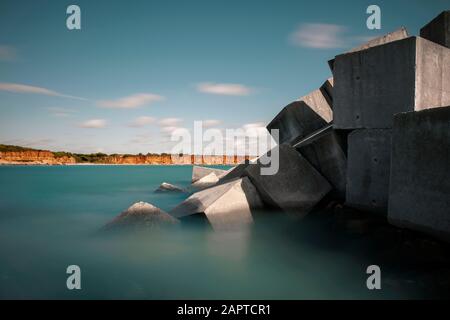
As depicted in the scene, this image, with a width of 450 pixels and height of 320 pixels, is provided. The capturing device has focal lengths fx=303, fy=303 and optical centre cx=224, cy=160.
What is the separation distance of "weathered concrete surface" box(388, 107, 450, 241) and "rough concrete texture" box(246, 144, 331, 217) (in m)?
1.87

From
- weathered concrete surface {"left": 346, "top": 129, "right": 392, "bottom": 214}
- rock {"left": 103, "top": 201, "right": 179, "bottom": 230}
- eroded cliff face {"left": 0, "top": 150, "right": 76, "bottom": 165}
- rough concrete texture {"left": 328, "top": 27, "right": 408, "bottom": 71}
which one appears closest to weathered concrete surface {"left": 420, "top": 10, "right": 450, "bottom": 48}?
rough concrete texture {"left": 328, "top": 27, "right": 408, "bottom": 71}

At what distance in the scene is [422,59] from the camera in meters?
4.23

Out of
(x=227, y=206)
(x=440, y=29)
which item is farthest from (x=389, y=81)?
(x=227, y=206)

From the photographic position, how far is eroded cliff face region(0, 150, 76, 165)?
83.6 m

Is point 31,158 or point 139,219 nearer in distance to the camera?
point 139,219

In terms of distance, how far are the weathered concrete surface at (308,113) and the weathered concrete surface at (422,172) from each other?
3.75 metres

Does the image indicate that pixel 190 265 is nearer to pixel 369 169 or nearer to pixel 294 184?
pixel 294 184

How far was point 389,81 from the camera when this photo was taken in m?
4.48

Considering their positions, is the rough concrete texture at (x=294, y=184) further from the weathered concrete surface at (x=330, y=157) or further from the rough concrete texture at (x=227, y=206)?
the rough concrete texture at (x=227, y=206)

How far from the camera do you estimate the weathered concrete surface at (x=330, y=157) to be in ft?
18.1

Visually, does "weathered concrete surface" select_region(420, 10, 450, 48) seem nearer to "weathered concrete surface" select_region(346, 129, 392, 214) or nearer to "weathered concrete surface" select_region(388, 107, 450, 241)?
"weathered concrete surface" select_region(346, 129, 392, 214)

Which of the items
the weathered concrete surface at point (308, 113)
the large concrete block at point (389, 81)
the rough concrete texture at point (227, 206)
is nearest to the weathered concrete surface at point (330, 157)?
the large concrete block at point (389, 81)

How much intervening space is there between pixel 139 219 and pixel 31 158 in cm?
9638
